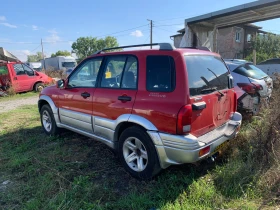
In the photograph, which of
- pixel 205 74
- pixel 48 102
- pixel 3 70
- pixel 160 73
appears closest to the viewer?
pixel 160 73

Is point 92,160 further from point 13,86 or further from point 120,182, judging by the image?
point 13,86

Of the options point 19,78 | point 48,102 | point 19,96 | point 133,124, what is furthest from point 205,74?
point 19,78

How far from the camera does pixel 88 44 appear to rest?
2302 inches

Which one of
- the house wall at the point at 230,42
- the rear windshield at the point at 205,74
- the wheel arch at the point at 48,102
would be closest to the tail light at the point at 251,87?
the rear windshield at the point at 205,74

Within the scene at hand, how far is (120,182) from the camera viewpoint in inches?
121

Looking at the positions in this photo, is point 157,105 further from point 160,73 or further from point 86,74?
point 86,74

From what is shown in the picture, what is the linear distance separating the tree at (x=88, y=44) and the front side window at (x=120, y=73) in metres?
56.8

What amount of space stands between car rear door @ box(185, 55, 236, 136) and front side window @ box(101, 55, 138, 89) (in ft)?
2.68

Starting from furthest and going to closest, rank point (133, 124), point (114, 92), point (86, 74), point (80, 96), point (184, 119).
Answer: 1. point (86, 74)
2. point (80, 96)
3. point (114, 92)
4. point (133, 124)
5. point (184, 119)

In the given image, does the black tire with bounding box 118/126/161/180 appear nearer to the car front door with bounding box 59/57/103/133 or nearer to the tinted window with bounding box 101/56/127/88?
the tinted window with bounding box 101/56/127/88

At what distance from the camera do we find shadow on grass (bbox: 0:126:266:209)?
2602 mm

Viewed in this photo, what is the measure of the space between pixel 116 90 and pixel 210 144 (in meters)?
1.55

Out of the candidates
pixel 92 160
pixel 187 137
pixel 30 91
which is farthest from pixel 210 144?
pixel 30 91

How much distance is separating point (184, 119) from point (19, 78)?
12094 millimetres
